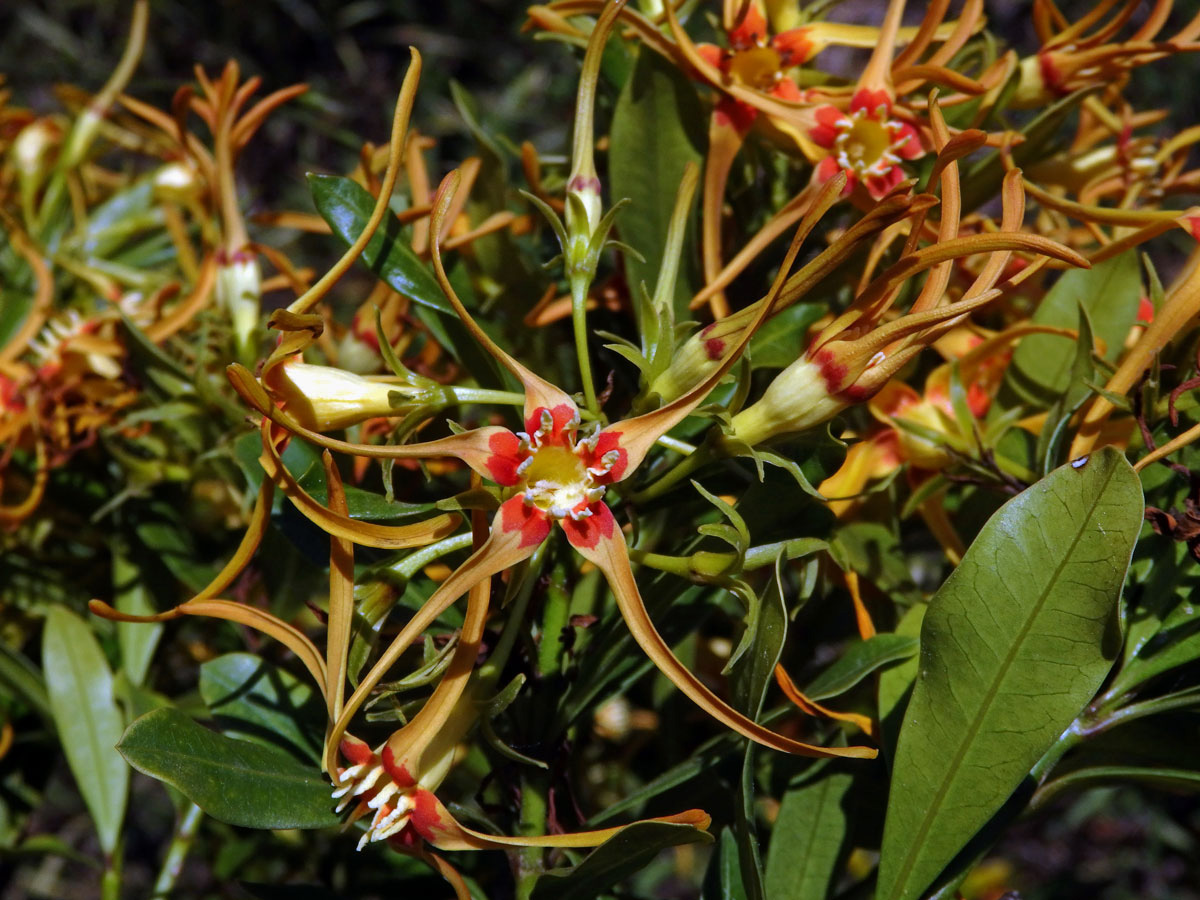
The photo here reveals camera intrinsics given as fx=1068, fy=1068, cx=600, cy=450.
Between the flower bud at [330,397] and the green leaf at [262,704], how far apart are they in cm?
20

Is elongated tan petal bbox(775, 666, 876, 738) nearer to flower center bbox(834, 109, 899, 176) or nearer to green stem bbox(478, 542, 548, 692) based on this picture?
green stem bbox(478, 542, 548, 692)

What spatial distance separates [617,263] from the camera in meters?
0.69

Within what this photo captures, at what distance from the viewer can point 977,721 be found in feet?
1.61

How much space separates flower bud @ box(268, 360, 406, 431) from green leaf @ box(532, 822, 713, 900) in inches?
8.6

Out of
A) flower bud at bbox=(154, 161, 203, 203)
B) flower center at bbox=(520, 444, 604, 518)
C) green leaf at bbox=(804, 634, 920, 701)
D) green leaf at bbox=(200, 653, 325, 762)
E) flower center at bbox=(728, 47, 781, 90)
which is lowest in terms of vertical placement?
green leaf at bbox=(200, 653, 325, 762)

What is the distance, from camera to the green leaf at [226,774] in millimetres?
479

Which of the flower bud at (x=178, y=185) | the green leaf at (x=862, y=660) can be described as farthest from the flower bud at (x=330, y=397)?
the flower bud at (x=178, y=185)

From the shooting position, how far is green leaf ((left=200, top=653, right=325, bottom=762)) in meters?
0.60

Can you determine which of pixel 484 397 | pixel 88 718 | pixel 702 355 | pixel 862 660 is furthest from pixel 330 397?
pixel 88 718

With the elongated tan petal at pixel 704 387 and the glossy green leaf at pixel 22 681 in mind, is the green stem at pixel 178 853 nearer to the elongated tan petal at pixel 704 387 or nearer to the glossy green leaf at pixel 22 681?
the glossy green leaf at pixel 22 681

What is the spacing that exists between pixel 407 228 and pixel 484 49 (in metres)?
2.14

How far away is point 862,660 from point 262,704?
335 millimetres

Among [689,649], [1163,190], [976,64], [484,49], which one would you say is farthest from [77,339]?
[484,49]

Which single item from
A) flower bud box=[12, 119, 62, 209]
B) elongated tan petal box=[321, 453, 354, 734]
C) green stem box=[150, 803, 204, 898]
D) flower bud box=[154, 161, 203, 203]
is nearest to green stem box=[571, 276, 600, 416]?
elongated tan petal box=[321, 453, 354, 734]
